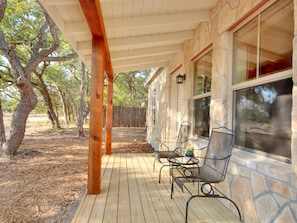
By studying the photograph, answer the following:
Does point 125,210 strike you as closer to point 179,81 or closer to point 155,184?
point 155,184

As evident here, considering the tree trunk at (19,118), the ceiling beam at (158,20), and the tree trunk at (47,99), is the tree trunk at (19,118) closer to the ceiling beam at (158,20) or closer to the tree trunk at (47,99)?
the ceiling beam at (158,20)

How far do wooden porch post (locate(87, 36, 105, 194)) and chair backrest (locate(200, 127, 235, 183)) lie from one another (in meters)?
1.41

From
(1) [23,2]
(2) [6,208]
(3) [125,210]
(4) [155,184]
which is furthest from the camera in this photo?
(1) [23,2]

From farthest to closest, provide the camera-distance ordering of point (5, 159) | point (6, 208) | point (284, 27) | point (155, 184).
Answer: point (5, 159) → point (155, 184) → point (6, 208) → point (284, 27)

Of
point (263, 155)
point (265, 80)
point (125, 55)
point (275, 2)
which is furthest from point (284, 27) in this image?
point (125, 55)

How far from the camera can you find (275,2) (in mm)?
1899

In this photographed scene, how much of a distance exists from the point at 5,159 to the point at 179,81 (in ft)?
16.5

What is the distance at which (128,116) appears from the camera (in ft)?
51.4

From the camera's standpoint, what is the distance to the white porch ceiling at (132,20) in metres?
2.52

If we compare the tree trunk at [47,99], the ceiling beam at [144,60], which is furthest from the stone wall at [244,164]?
the tree trunk at [47,99]

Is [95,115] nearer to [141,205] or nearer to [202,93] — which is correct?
[141,205]

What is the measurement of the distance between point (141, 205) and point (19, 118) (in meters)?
4.95

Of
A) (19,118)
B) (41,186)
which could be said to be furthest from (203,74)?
(19,118)

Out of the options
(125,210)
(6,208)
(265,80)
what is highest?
(265,80)
